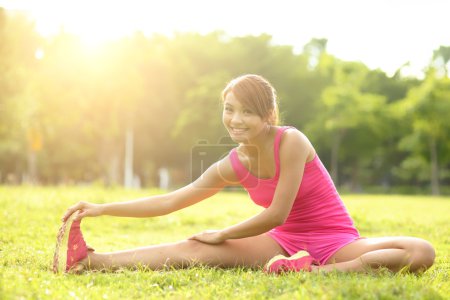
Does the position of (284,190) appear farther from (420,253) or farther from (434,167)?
(434,167)

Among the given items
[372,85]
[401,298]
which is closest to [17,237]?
[401,298]

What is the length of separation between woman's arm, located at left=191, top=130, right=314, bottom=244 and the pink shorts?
1.30 feet

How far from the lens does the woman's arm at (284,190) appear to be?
4.28 m

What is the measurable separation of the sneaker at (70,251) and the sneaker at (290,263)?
149 cm

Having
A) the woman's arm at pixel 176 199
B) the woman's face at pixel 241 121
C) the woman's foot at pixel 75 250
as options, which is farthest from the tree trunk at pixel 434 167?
the woman's foot at pixel 75 250

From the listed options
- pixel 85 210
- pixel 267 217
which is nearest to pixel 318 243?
pixel 267 217

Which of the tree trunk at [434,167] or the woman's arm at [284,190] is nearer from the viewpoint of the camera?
the woman's arm at [284,190]

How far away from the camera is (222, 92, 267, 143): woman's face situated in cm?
434

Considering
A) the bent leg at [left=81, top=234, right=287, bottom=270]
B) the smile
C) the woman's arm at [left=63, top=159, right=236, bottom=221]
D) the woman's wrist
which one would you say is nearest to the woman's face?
the smile

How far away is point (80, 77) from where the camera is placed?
31.2 metres

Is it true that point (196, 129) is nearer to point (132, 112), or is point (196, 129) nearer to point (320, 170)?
point (132, 112)

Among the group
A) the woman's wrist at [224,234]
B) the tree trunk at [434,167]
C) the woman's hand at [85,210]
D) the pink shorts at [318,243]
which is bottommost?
the tree trunk at [434,167]

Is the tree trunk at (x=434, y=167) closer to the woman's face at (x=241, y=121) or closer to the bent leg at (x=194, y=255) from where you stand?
the bent leg at (x=194, y=255)

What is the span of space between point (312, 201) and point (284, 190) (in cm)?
44
